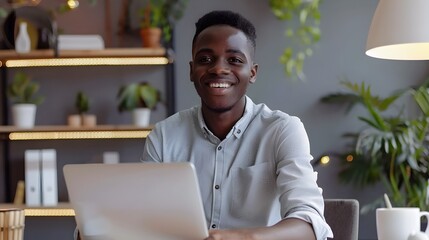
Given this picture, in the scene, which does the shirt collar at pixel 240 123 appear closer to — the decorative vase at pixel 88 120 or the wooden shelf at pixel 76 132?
the wooden shelf at pixel 76 132

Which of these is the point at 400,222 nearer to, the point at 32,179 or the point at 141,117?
the point at 141,117

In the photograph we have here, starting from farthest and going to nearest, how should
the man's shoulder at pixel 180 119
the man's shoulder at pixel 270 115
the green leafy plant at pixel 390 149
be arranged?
the green leafy plant at pixel 390 149, the man's shoulder at pixel 180 119, the man's shoulder at pixel 270 115

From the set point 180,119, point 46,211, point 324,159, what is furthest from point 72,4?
point 180,119

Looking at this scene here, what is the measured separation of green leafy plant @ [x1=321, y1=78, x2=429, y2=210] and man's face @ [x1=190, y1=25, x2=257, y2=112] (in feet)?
7.61

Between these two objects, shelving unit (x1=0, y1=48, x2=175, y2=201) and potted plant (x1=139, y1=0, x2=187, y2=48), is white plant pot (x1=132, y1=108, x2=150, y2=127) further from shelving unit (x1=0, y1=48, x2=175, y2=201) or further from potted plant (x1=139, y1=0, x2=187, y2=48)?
potted plant (x1=139, y1=0, x2=187, y2=48)

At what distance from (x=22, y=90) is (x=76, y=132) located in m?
0.39

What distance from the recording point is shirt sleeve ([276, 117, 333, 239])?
5.69ft

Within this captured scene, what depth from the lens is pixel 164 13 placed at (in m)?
4.49

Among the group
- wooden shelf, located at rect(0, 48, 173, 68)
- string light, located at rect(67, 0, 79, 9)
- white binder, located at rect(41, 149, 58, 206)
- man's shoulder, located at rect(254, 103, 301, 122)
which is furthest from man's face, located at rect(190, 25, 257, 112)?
string light, located at rect(67, 0, 79, 9)

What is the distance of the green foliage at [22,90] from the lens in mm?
4484

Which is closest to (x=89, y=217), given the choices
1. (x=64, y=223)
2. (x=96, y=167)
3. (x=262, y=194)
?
(x=96, y=167)

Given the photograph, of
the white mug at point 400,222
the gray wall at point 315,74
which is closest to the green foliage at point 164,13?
the gray wall at point 315,74

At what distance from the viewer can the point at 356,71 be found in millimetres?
4566

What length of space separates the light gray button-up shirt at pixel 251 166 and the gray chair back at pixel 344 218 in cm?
28
